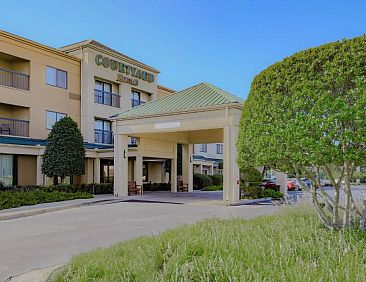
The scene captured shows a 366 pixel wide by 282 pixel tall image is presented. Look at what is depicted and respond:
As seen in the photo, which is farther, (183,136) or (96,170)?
(183,136)

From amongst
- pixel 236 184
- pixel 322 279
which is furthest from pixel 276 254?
pixel 236 184

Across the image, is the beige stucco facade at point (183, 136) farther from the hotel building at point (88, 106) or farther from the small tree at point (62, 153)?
the small tree at point (62, 153)

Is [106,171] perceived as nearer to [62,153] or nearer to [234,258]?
[62,153]

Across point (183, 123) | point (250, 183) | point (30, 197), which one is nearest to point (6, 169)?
point (30, 197)

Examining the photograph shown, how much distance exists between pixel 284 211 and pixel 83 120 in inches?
858

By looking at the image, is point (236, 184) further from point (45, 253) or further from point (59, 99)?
point (59, 99)

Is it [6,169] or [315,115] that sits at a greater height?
[315,115]

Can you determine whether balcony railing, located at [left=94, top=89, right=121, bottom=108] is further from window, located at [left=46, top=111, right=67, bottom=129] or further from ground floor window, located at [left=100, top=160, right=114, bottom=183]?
ground floor window, located at [left=100, top=160, right=114, bottom=183]

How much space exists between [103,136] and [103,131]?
41 cm

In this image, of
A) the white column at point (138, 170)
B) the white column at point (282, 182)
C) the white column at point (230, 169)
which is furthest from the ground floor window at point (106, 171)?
the white column at point (230, 169)

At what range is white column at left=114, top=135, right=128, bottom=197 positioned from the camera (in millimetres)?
24562

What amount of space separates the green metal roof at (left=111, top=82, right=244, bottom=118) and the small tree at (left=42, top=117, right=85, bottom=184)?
3401mm

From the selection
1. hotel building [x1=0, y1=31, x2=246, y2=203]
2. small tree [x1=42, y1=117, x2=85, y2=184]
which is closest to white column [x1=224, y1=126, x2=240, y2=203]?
hotel building [x1=0, y1=31, x2=246, y2=203]

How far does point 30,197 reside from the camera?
766 inches
